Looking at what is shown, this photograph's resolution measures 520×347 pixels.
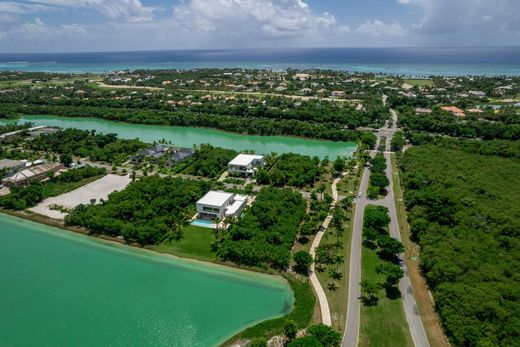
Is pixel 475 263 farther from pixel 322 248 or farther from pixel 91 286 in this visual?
pixel 91 286

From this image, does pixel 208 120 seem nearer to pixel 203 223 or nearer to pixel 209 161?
pixel 209 161

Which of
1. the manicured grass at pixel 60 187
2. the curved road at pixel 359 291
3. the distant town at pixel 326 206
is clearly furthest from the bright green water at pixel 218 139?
the manicured grass at pixel 60 187

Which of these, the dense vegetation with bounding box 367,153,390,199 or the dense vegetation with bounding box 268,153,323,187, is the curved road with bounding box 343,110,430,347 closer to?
the dense vegetation with bounding box 367,153,390,199

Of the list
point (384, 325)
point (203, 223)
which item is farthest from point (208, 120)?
point (384, 325)

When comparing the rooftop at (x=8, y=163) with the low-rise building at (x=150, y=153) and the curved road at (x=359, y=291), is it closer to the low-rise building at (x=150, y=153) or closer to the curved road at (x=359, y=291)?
the low-rise building at (x=150, y=153)

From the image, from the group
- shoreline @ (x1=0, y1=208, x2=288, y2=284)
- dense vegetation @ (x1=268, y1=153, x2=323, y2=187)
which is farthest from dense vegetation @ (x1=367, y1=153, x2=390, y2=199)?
shoreline @ (x1=0, y1=208, x2=288, y2=284)
